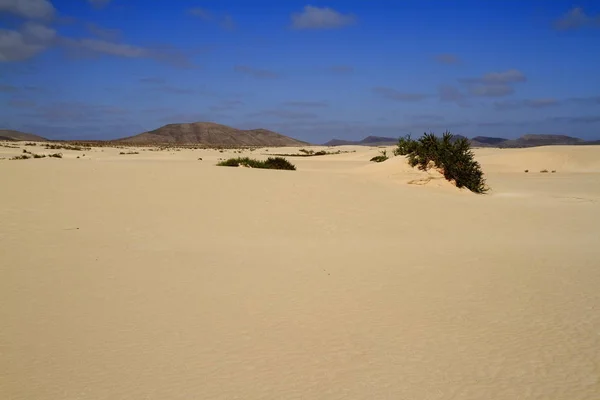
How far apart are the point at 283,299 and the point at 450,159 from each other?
12650 mm

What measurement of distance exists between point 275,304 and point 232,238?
331 centimetres

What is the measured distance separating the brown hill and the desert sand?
388 feet

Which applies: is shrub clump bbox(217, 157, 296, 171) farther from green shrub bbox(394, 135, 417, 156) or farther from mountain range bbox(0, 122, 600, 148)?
mountain range bbox(0, 122, 600, 148)

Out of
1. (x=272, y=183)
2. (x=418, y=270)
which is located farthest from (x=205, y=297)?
(x=272, y=183)

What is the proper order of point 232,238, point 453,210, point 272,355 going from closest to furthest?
point 272,355
point 232,238
point 453,210

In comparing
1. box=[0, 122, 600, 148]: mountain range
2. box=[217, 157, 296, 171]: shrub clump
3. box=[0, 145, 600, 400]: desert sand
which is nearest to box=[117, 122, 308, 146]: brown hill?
box=[0, 122, 600, 148]: mountain range

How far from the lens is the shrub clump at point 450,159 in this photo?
1617 cm

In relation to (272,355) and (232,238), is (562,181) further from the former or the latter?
(272,355)

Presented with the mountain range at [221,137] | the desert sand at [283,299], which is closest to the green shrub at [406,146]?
the desert sand at [283,299]

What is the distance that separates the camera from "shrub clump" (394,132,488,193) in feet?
53.1

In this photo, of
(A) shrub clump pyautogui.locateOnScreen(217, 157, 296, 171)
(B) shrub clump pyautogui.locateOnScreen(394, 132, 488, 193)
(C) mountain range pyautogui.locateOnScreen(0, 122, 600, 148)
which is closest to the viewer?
(B) shrub clump pyautogui.locateOnScreen(394, 132, 488, 193)

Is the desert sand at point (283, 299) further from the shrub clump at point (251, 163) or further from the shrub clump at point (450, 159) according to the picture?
the shrub clump at point (251, 163)

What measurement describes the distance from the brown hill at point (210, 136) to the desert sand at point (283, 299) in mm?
118349

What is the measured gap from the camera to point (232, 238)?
26.6 ft
